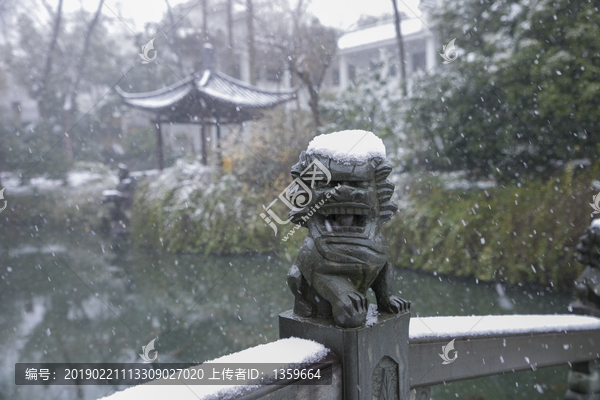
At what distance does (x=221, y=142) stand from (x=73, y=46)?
29.5 feet

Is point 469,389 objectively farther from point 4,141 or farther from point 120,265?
point 4,141

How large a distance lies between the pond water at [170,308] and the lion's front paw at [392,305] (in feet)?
7.86

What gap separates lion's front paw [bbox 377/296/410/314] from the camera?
5.28ft

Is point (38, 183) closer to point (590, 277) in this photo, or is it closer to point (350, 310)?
point (350, 310)

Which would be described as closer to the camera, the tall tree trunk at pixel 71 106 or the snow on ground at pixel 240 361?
the snow on ground at pixel 240 361

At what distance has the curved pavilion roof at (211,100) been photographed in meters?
9.05

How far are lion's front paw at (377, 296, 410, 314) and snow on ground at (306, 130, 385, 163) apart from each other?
56cm

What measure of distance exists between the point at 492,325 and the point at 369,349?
100 centimetres

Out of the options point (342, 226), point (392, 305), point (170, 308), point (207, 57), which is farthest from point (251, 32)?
point (392, 305)

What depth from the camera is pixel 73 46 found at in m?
14.7

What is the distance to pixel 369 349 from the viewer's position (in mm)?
1459

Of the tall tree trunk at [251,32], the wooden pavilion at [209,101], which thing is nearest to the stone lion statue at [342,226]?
the wooden pavilion at [209,101]

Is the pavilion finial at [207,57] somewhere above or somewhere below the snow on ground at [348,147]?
above

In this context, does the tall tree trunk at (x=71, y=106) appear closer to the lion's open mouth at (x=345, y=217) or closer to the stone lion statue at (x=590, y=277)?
the lion's open mouth at (x=345, y=217)
